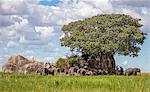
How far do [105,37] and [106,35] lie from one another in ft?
1.18

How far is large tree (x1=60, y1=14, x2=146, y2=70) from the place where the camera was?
223ft

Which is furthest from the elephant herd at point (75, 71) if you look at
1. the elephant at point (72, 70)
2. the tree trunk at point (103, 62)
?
the tree trunk at point (103, 62)

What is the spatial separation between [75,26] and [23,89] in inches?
2006

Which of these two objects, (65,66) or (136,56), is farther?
(136,56)

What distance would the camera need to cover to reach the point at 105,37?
224ft

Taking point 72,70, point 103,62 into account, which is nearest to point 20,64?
point 72,70

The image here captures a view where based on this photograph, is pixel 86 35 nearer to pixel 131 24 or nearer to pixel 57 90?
pixel 131 24

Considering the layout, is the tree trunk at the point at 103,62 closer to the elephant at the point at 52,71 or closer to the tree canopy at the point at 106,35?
the tree canopy at the point at 106,35

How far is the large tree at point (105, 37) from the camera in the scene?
6806 centimetres

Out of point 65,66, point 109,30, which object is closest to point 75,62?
point 65,66

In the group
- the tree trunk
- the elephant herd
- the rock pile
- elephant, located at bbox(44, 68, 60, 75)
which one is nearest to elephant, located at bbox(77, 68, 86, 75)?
the elephant herd

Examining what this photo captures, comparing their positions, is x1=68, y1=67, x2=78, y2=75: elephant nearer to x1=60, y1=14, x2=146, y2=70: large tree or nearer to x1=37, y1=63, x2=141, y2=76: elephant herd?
x1=37, y1=63, x2=141, y2=76: elephant herd

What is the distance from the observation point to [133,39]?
69.2m

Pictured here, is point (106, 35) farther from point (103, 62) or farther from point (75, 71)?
point (75, 71)
